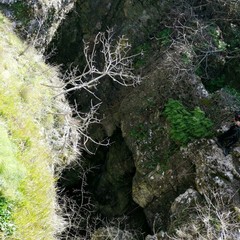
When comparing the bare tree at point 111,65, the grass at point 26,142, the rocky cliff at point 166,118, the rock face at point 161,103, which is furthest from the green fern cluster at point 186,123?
the grass at point 26,142

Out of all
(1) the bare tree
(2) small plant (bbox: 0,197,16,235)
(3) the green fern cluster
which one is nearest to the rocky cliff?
(3) the green fern cluster

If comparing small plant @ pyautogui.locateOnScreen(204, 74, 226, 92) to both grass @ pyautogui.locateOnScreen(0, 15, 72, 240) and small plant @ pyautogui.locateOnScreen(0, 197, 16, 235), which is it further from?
small plant @ pyautogui.locateOnScreen(0, 197, 16, 235)

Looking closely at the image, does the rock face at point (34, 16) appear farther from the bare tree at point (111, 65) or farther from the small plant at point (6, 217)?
the small plant at point (6, 217)

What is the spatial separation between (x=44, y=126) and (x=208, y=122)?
4.90 m

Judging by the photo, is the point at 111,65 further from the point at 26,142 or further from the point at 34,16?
the point at 26,142

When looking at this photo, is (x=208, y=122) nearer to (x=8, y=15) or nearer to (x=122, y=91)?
(x=122, y=91)

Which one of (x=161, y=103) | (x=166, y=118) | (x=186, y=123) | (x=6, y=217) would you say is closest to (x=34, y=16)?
(x=161, y=103)

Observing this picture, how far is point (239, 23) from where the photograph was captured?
549 inches

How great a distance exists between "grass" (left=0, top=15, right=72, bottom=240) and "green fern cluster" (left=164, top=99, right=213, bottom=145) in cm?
363

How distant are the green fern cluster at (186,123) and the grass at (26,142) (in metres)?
3.63

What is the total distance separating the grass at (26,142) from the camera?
559 cm

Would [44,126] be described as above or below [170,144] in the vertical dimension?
below

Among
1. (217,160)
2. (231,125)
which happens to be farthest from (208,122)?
(217,160)

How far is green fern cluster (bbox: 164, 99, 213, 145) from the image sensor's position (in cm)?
1015
